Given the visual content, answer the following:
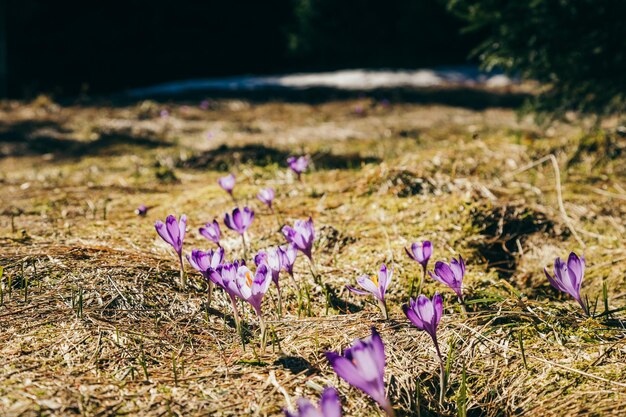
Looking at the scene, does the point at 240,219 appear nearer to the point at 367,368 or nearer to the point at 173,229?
the point at 173,229

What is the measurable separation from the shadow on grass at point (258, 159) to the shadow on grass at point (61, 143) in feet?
3.55

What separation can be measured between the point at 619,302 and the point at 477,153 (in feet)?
7.20

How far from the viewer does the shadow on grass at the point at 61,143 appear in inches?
223

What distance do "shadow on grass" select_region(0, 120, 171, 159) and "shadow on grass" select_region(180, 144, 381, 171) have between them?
108 centimetres

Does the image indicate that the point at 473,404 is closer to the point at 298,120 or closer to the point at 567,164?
the point at 567,164

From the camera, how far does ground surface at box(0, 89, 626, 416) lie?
1.60 m

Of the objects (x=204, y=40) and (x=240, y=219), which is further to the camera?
(x=204, y=40)

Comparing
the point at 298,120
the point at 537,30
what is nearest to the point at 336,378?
the point at 537,30

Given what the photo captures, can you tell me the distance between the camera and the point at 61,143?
6.15 metres

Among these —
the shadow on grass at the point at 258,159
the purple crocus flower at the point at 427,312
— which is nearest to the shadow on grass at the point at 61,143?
the shadow on grass at the point at 258,159

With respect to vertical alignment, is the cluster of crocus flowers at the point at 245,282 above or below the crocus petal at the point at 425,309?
below

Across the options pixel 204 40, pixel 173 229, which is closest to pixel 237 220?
pixel 173 229

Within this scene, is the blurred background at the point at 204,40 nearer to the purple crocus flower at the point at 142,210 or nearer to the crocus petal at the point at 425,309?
the purple crocus flower at the point at 142,210

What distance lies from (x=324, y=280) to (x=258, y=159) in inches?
92.4
